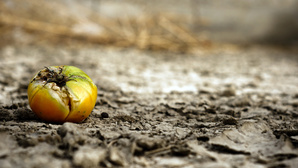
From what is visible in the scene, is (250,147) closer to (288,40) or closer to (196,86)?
(196,86)

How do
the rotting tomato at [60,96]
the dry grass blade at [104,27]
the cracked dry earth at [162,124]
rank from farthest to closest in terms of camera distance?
the dry grass blade at [104,27], the rotting tomato at [60,96], the cracked dry earth at [162,124]

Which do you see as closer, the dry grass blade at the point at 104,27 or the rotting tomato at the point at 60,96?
the rotting tomato at the point at 60,96

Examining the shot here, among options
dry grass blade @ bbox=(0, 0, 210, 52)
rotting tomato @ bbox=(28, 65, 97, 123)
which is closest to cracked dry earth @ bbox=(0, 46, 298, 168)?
rotting tomato @ bbox=(28, 65, 97, 123)

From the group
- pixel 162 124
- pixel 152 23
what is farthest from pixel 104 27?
pixel 162 124

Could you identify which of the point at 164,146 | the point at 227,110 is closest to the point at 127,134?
the point at 164,146

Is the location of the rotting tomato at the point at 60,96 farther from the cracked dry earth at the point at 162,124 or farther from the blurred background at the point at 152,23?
the blurred background at the point at 152,23

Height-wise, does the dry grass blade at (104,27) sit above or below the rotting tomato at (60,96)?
above

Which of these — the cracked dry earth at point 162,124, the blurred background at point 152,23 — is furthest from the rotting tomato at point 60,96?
the blurred background at point 152,23

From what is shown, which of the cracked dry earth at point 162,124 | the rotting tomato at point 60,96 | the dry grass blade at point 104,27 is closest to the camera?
the cracked dry earth at point 162,124
